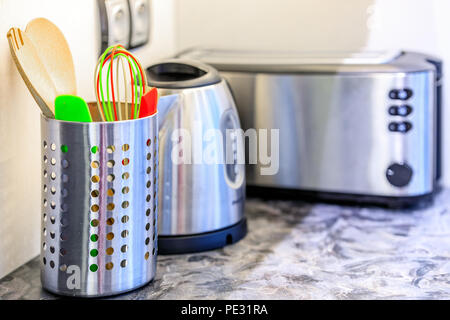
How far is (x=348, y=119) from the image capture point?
1017mm

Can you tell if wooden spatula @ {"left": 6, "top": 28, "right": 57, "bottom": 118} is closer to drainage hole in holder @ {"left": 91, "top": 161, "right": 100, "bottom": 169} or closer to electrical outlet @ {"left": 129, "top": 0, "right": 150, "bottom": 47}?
drainage hole in holder @ {"left": 91, "top": 161, "right": 100, "bottom": 169}

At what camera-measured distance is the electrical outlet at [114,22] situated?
3.10 ft

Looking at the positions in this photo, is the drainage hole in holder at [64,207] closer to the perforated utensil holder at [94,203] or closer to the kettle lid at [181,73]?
the perforated utensil holder at [94,203]

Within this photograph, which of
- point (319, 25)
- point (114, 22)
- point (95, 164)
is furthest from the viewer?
point (319, 25)

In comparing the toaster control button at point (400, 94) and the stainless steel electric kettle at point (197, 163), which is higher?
the toaster control button at point (400, 94)

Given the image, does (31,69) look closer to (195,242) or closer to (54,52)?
(54,52)

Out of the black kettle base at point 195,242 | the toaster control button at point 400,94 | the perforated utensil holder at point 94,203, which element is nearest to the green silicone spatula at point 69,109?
the perforated utensil holder at point 94,203

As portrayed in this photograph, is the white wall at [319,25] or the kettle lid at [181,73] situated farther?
the white wall at [319,25]

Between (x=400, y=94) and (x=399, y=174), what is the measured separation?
11cm

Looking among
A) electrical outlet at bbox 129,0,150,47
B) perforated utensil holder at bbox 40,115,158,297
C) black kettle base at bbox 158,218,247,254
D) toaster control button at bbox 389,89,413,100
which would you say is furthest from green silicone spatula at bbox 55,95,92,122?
toaster control button at bbox 389,89,413,100

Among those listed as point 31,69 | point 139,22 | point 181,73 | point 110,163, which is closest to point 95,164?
point 110,163

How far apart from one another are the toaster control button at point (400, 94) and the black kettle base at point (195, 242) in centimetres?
28
